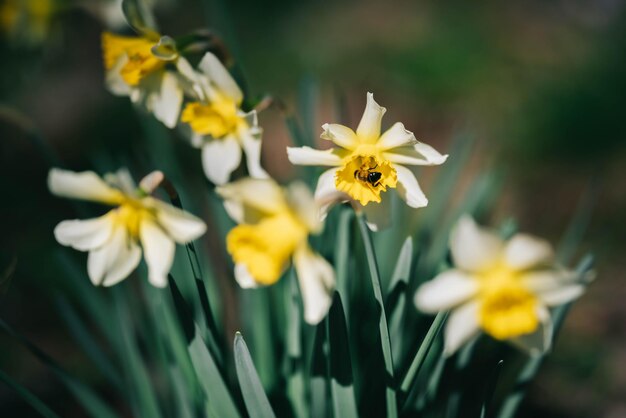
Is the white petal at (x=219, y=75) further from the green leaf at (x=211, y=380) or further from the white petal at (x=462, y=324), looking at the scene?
the white petal at (x=462, y=324)

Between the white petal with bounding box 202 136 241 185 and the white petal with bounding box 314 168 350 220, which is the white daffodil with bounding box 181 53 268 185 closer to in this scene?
the white petal with bounding box 202 136 241 185

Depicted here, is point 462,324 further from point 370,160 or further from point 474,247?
point 370,160

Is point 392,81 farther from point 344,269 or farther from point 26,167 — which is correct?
point 344,269

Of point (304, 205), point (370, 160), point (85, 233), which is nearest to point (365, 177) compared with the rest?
point (370, 160)

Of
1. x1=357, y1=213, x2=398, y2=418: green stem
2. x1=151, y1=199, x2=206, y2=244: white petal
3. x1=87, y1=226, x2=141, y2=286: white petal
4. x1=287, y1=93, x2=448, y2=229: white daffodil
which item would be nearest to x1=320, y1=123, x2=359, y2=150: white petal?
x1=287, y1=93, x2=448, y2=229: white daffodil

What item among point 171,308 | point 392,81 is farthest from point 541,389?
point 392,81

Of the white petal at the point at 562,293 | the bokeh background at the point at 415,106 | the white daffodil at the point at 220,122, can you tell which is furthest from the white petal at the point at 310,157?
the bokeh background at the point at 415,106

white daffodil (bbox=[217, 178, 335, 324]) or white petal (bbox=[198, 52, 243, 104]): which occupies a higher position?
white petal (bbox=[198, 52, 243, 104])
